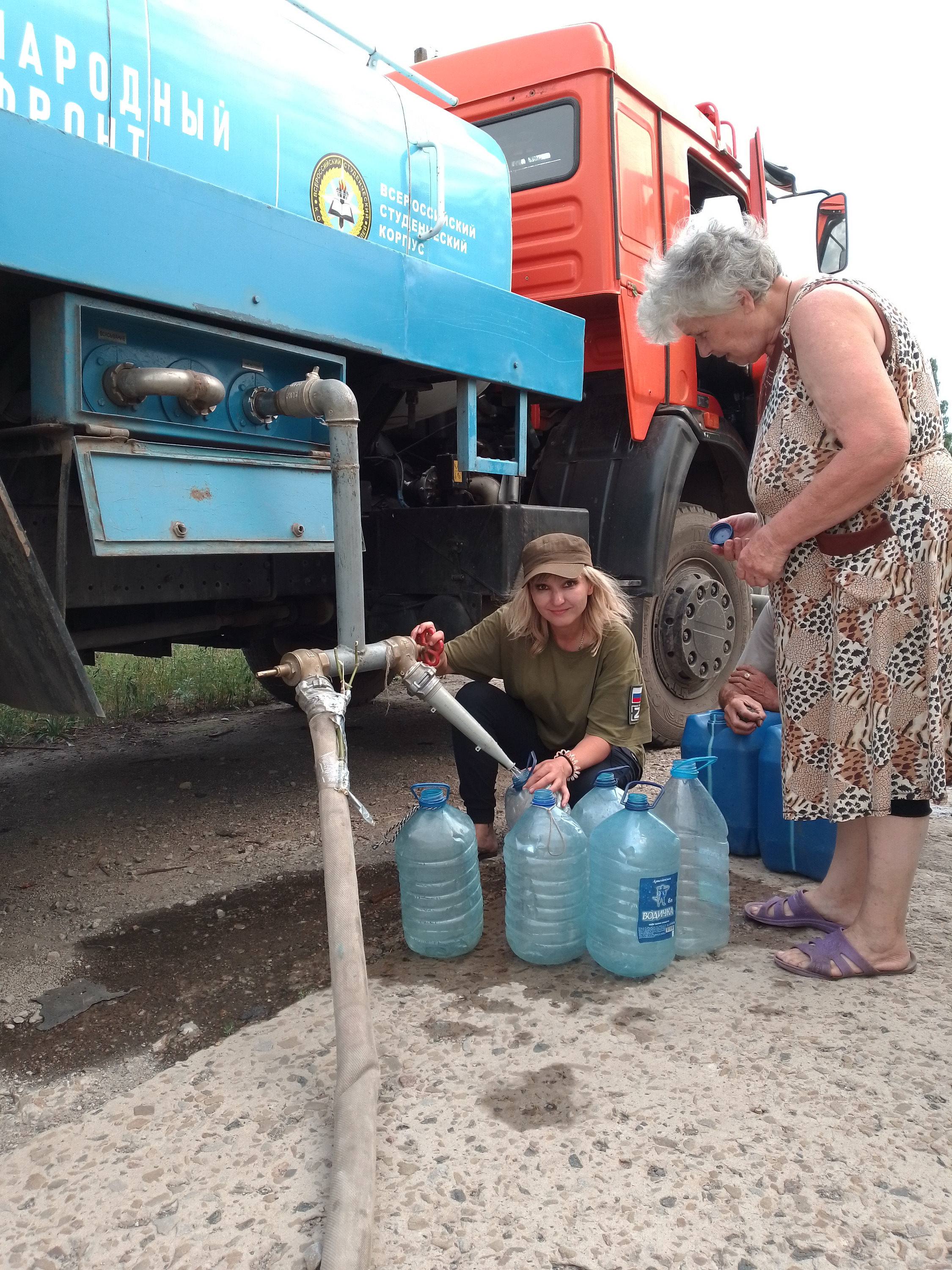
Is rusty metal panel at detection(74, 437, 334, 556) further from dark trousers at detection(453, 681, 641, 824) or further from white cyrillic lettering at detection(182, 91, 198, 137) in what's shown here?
white cyrillic lettering at detection(182, 91, 198, 137)

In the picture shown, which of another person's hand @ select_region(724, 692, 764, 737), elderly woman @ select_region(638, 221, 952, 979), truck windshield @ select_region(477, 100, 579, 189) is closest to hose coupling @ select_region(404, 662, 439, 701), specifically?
elderly woman @ select_region(638, 221, 952, 979)

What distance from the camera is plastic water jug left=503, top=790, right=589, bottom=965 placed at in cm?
217

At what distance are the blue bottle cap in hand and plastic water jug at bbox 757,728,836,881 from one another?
0.67 metres

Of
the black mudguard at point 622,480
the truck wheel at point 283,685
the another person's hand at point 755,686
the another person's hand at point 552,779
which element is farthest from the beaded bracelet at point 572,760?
the truck wheel at point 283,685

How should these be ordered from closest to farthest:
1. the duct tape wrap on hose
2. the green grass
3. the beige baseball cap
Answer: the duct tape wrap on hose
the beige baseball cap
the green grass

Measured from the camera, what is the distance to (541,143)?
3.97 m

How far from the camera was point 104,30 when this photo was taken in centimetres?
212

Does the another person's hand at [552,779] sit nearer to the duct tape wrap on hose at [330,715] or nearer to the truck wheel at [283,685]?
the duct tape wrap on hose at [330,715]

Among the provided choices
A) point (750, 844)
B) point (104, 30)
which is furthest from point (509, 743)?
point (104, 30)

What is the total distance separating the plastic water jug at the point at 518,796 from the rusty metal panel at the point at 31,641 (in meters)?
1.02

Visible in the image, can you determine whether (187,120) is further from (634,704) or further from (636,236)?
(636,236)

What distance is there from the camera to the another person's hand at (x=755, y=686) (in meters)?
2.60

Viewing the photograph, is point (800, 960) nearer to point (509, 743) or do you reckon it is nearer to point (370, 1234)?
point (509, 743)

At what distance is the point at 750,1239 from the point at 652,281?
188 centimetres
